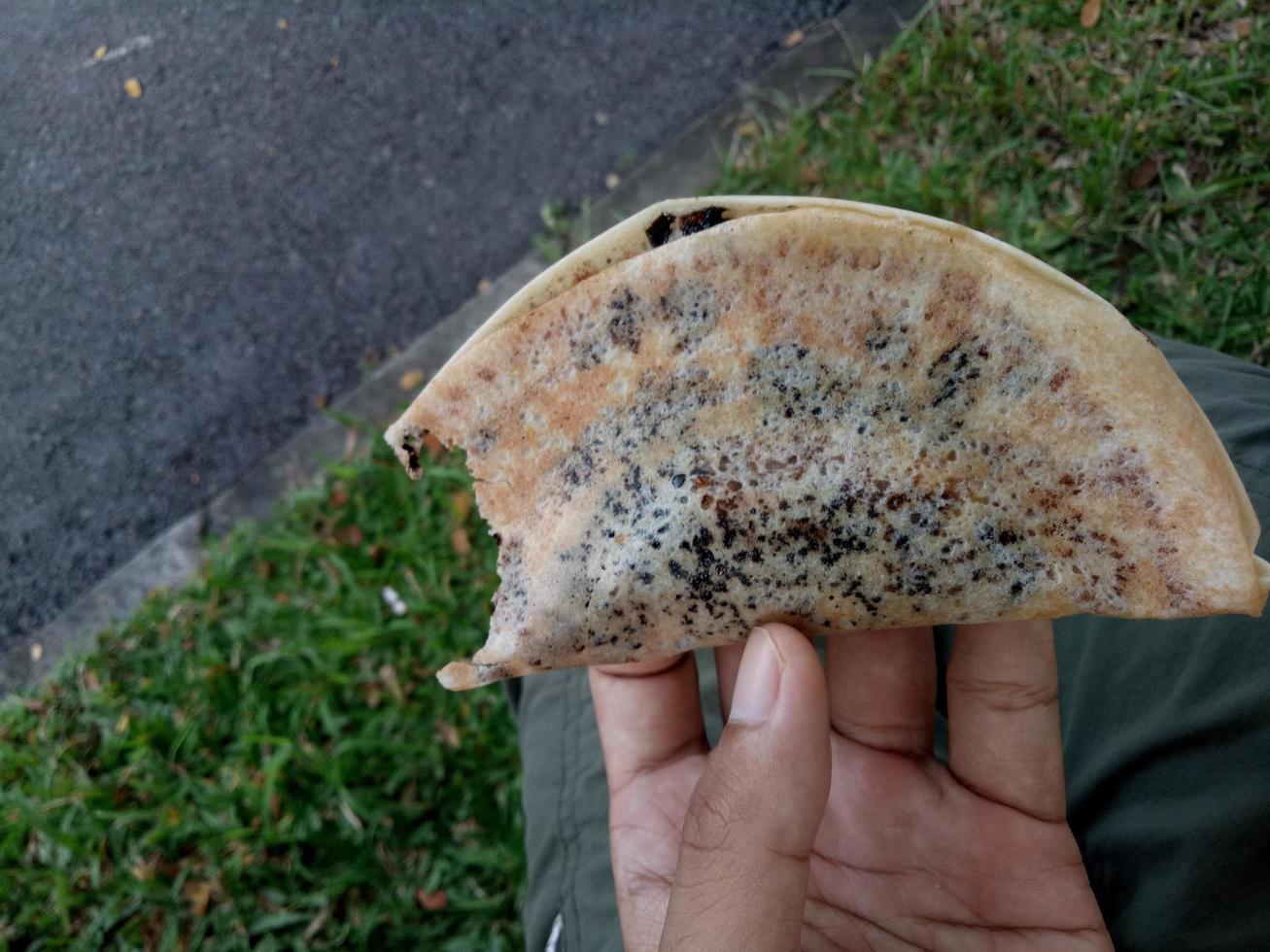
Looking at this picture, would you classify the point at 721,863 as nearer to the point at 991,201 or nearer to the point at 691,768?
the point at 691,768

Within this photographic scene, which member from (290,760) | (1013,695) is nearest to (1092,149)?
(1013,695)

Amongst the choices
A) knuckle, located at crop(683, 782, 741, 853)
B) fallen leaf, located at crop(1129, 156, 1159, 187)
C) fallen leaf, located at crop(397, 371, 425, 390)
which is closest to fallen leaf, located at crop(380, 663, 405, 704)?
fallen leaf, located at crop(397, 371, 425, 390)

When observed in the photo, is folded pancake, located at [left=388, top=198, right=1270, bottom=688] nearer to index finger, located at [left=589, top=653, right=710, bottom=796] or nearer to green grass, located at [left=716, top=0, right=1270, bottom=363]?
index finger, located at [left=589, top=653, right=710, bottom=796]

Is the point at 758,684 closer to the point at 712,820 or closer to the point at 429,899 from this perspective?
the point at 712,820

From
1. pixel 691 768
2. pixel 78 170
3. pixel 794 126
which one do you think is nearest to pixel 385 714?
pixel 691 768

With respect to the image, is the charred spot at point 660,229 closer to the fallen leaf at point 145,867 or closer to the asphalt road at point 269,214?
the asphalt road at point 269,214
